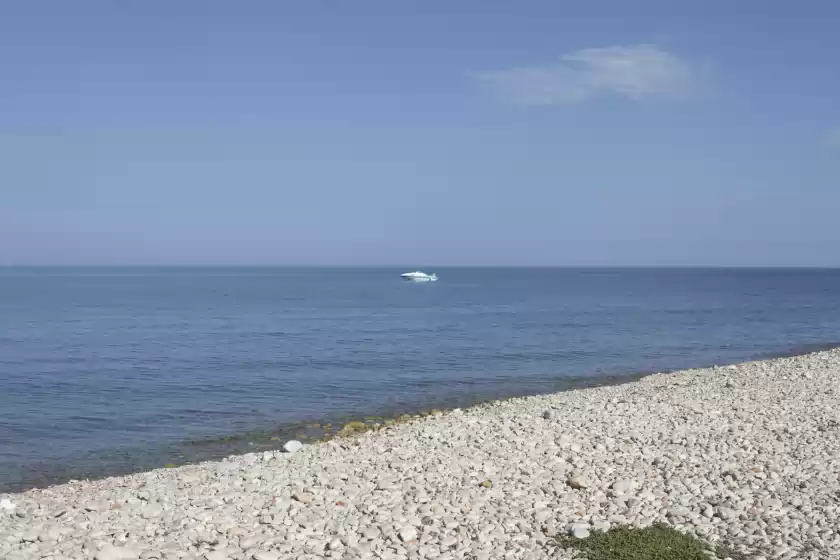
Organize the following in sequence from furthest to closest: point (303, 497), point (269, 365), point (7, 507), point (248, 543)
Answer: point (269, 365)
point (7, 507)
point (303, 497)
point (248, 543)

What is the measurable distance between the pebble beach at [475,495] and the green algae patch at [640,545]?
244 mm

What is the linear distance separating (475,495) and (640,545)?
309cm

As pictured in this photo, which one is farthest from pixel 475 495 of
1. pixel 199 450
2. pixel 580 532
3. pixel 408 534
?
pixel 199 450

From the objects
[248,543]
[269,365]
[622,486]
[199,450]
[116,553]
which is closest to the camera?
[116,553]

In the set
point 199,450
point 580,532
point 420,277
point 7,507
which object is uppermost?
point 420,277

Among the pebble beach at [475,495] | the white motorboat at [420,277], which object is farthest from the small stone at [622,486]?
the white motorboat at [420,277]

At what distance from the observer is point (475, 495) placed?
1220cm

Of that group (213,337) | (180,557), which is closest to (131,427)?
(180,557)

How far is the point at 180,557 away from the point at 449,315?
204ft

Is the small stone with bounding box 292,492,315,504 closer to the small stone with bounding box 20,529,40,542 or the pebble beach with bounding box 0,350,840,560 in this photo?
the pebble beach with bounding box 0,350,840,560

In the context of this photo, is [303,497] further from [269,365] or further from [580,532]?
[269,365]

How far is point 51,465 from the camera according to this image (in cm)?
1805

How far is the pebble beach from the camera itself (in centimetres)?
1017

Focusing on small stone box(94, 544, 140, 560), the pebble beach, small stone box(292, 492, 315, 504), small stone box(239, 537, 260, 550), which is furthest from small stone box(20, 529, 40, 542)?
small stone box(292, 492, 315, 504)
